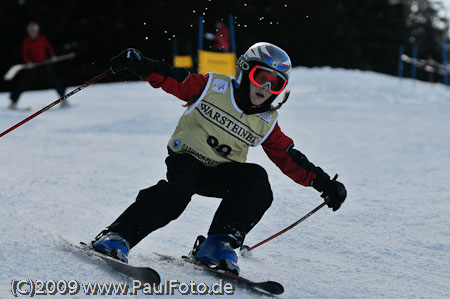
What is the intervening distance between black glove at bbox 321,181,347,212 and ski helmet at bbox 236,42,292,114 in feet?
Answer: 1.65

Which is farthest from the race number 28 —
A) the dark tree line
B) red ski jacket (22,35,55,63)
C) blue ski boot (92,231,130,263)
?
the dark tree line

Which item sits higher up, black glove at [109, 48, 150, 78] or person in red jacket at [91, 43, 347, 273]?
black glove at [109, 48, 150, 78]

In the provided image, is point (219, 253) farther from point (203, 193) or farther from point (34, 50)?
point (34, 50)

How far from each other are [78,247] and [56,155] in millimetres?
3650

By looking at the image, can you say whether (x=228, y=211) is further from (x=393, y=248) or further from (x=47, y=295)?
(x=393, y=248)

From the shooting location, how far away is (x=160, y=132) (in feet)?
27.5

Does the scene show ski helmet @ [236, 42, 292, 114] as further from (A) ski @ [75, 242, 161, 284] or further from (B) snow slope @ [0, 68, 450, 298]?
(A) ski @ [75, 242, 161, 284]

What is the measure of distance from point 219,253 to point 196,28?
2416cm

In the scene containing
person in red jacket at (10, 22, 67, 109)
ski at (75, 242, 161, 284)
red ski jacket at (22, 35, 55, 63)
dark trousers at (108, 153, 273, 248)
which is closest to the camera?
ski at (75, 242, 161, 284)

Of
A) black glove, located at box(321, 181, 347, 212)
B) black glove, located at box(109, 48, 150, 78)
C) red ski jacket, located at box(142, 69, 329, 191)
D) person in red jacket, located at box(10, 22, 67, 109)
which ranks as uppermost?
black glove, located at box(109, 48, 150, 78)

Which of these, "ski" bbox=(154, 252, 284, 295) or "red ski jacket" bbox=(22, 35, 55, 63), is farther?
"red ski jacket" bbox=(22, 35, 55, 63)

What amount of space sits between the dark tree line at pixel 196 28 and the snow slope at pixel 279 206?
9.15 metres

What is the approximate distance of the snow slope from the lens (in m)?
2.86

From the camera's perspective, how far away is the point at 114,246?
8.30 ft
